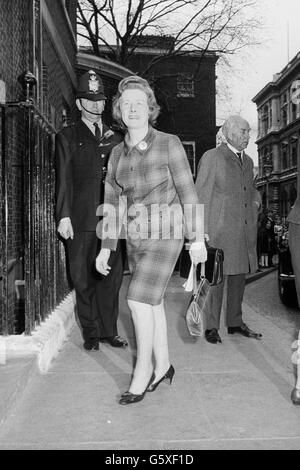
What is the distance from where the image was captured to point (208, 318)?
5039mm

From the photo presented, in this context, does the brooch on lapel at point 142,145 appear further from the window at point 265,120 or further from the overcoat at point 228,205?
the window at point 265,120

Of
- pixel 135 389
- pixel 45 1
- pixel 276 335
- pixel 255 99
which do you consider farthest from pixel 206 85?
pixel 255 99

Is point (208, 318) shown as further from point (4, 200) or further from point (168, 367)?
point (4, 200)

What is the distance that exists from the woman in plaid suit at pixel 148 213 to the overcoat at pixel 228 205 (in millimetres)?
1639

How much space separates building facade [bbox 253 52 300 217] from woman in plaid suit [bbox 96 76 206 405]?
70.0 metres

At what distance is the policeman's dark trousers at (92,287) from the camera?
181 inches

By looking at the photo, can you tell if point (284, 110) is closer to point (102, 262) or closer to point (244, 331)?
point (244, 331)

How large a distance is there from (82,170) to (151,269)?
1.61m

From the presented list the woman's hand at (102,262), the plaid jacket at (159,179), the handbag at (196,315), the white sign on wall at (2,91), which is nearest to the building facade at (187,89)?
the white sign on wall at (2,91)

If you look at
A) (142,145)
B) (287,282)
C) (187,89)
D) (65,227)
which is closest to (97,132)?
(65,227)

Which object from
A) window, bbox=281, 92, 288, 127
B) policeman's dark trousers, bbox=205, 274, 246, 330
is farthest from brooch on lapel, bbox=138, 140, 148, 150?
window, bbox=281, 92, 288, 127

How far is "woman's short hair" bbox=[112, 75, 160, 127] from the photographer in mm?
3385

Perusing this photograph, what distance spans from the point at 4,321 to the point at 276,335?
8.30ft

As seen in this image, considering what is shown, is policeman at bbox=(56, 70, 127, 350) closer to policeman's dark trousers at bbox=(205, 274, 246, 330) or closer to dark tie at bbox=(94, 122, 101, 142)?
dark tie at bbox=(94, 122, 101, 142)
